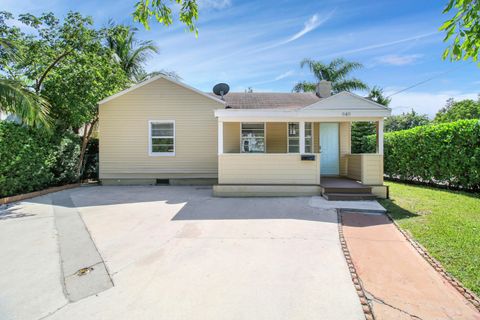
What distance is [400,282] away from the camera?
3.19 m

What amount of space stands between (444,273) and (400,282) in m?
0.72

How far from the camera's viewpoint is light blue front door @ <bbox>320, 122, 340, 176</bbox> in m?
11.3

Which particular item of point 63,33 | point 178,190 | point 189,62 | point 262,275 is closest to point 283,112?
point 178,190

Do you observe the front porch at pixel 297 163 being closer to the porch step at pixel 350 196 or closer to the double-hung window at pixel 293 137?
the porch step at pixel 350 196

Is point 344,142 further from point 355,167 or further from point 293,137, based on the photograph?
point 293,137

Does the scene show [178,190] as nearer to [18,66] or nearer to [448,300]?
[18,66]

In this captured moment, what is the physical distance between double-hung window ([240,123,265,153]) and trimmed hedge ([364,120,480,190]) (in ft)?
20.5

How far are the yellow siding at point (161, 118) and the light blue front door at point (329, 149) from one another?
4662 millimetres

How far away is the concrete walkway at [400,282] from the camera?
8.54 feet

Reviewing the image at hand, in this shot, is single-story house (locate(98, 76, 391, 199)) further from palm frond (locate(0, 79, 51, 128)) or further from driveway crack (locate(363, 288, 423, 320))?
driveway crack (locate(363, 288, 423, 320))

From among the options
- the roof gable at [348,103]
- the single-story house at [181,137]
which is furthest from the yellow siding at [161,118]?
the roof gable at [348,103]

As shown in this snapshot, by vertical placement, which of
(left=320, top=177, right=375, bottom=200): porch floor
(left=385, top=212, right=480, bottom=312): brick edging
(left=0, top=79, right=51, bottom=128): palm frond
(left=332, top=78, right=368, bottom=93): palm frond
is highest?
(left=332, top=78, right=368, bottom=93): palm frond

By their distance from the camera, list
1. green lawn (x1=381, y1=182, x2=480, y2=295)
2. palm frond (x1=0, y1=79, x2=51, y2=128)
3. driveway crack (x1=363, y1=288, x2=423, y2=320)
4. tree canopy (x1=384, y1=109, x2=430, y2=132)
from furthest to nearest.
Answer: tree canopy (x1=384, y1=109, x2=430, y2=132), palm frond (x1=0, y1=79, x2=51, y2=128), green lawn (x1=381, y1=182, x2=480, y2=295), driveway crack (x1=363, y1=288, x2=423, y2=320)

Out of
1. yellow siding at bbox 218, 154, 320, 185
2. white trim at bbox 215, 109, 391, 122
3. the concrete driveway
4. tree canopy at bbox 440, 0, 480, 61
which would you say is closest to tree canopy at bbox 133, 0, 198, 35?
tree canopy at bbox 440, 0, 480, 61
